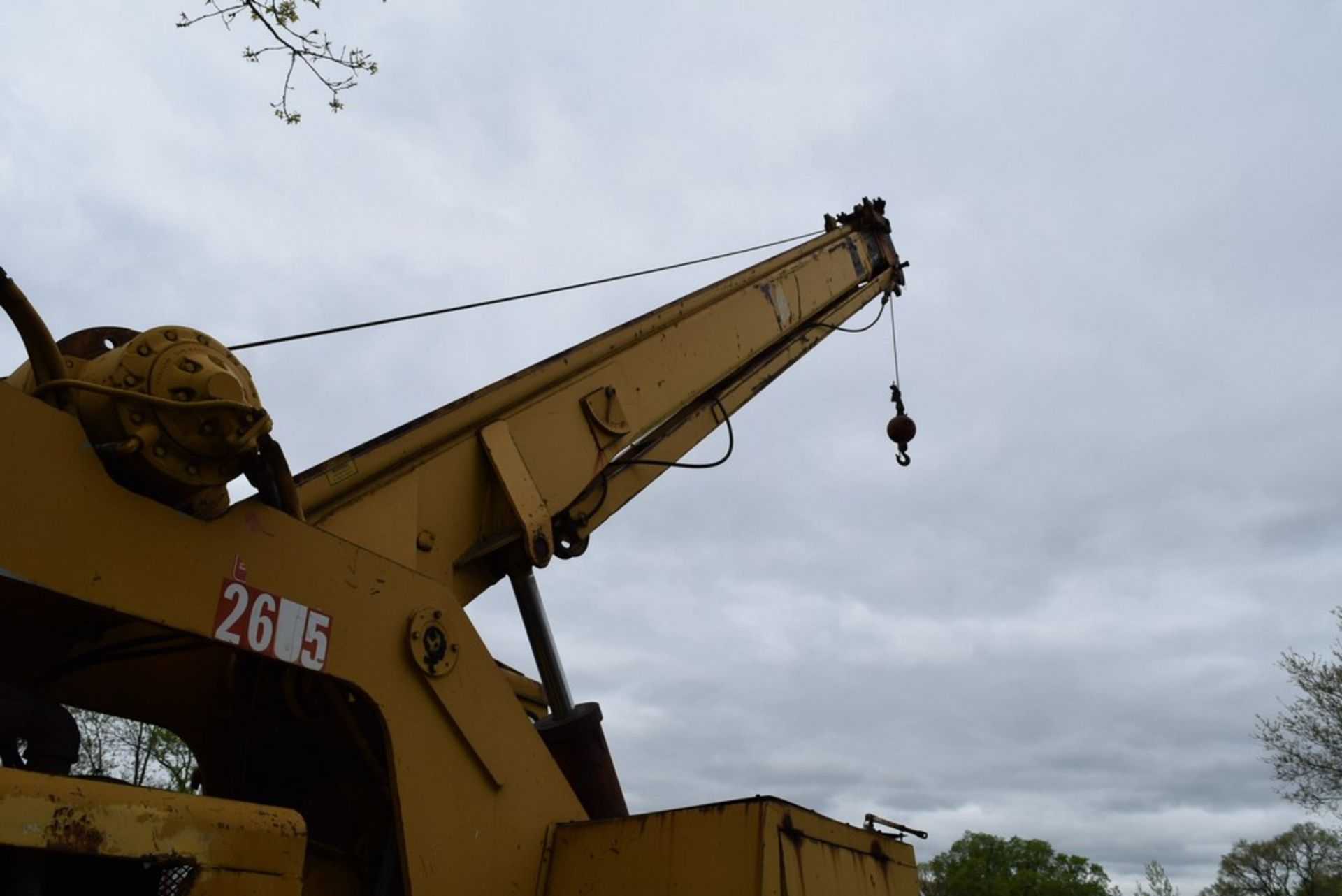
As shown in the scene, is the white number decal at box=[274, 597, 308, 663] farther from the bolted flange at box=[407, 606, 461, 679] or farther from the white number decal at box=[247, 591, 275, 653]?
the bolted flange at box=[407, 606, 461, 679]

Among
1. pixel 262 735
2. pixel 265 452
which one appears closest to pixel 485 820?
pixel 262 735

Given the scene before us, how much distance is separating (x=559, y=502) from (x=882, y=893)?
6.82 feet

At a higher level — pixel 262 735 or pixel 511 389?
pixel 511 389

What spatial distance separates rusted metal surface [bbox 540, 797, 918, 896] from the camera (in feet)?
10.2

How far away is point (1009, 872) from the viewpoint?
168 ft

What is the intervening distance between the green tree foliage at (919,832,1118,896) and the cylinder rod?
167 feet

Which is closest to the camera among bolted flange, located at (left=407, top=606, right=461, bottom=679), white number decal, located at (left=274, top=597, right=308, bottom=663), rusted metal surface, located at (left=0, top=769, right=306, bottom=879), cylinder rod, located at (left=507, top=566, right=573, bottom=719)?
rusted metal surface, located at (left=0, top=769, right=306, bottom=879)

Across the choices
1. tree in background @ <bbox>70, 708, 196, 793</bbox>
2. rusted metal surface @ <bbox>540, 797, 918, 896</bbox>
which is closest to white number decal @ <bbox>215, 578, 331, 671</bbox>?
rusted metal surface @ <bbox>540, 797, 918, 896</bbox>

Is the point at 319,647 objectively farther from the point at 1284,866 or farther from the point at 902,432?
the point at 1284,866

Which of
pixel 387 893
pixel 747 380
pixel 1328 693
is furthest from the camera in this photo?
pixel 1328 693

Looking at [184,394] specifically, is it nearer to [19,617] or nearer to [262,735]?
[19,617]

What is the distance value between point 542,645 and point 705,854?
1.40 m

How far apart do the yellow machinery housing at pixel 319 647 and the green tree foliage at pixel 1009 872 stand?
5135 cm

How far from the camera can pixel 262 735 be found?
11.5 ft
